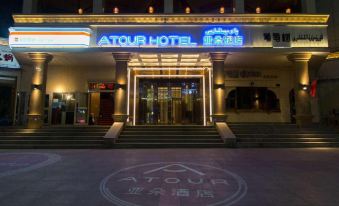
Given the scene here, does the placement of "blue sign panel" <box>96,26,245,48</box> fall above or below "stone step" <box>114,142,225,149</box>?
above

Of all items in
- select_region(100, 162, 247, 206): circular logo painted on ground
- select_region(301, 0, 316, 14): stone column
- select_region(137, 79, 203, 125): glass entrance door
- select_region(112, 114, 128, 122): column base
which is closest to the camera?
select_region(100, 162, 247, 206): circular logo painted on ground

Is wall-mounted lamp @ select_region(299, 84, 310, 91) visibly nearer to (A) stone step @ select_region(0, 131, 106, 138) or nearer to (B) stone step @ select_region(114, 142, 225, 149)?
(B) stone step @ select_region(114, 142, 225, 149)

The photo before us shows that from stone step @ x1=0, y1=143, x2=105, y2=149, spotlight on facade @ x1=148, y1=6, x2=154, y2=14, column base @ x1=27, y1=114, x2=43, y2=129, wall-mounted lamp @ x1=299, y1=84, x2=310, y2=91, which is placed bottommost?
stone step @ x1=0, y1=143, x2=105, y2=149

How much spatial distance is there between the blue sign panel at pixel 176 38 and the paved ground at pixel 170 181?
932 centimetres

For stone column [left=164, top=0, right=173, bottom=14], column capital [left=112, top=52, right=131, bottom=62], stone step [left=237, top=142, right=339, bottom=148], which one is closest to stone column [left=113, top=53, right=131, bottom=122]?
column capital [left=112, top=52, right=131, bottom=62]

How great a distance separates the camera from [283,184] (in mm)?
6211

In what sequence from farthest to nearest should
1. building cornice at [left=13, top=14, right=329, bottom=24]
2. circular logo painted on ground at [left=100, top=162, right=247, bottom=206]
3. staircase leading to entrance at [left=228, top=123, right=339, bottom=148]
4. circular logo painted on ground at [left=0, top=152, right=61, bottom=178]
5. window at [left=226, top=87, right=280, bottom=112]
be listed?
window at [left=226, top=87, right=280, bottom=112]
building cornice at [left=13, top=14, right=329, bottom=24]
staircase leading to entrance at [left=228, top=123, right=339, bottom=148]
circular logo painted on ground at [left=0, top=152, right=61, bottom=178]
circular logo painted on ground at [left=100, top=162, right=247, bottom=206]

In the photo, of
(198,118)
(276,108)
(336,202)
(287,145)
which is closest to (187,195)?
(336,202)

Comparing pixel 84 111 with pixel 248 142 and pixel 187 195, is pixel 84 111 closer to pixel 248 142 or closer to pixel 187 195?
pixel 248 142

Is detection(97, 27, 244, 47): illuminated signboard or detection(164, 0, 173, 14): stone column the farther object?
detection(164, 0, 173, 14): stone column

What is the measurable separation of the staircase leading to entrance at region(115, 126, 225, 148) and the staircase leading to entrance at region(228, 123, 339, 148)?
1.53 metres

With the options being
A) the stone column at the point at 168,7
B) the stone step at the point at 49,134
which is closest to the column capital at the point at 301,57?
the stone column at the point at 168,7

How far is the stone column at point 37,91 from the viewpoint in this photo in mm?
16484

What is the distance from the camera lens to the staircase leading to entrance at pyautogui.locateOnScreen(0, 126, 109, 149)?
530 inches
